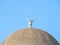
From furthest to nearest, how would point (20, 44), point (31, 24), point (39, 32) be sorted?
point (31, 24) → point (39, 32) → point (20, 44)

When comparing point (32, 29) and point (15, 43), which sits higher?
point (32, 29)

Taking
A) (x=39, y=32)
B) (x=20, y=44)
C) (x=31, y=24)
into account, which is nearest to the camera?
(x=20, y=44)

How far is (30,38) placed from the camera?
12.7 m

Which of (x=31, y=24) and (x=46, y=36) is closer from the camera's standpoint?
(x=46, y=36)

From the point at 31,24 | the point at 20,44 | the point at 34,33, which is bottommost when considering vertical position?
the point at 20,44

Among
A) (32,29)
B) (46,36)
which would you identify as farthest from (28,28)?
(46,36)

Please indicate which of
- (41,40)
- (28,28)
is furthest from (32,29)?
(41,40)

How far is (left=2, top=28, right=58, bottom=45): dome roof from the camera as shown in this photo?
41.3 ft

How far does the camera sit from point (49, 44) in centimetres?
1270

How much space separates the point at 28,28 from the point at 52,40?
1.58 metres

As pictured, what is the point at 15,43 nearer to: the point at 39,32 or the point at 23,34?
the point at 23,34

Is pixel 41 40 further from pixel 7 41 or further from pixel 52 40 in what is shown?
pixel 7 41

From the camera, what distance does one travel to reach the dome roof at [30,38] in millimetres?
12594

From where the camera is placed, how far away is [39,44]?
12.5 metres
